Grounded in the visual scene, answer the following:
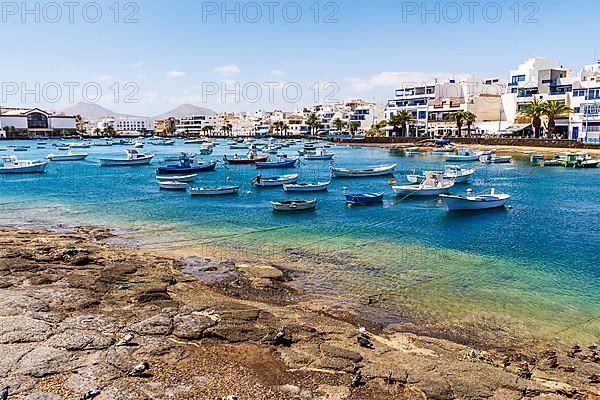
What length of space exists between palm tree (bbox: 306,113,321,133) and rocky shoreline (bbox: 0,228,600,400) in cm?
15296

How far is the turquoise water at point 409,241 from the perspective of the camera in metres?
16.1

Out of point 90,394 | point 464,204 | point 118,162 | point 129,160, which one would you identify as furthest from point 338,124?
point 90,394

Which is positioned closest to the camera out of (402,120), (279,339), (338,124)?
(279,339)

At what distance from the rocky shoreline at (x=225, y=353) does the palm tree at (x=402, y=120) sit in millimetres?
100820

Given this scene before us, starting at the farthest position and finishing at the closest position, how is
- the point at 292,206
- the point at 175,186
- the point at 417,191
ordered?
the point at 175,186
the point at 417,191
the point at 292,206

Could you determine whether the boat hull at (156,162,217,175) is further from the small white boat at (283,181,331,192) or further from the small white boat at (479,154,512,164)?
the small white boat at (479,154,512,164)

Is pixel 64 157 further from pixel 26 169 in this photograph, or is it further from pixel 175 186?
pixel 175 186

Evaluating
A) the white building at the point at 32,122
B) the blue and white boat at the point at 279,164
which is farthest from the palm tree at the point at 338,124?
the white building at the point at 32,122

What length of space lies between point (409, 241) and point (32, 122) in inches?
7734

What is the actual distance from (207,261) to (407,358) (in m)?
11.3

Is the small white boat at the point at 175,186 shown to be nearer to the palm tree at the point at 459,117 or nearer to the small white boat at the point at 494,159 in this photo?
the small white boat at the point at 494,159

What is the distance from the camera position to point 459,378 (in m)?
10.5

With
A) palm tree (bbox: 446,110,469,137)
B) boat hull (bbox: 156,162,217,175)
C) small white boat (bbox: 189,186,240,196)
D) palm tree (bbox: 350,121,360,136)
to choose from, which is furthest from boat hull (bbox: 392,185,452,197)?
palm tree (bbox: 350,121,360,136)

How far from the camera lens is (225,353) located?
11438 millimetres
